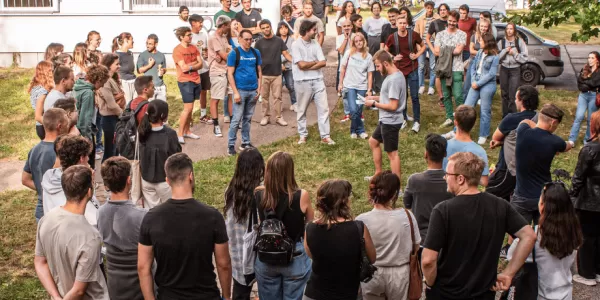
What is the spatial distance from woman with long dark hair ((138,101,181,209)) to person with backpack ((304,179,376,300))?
119 inches

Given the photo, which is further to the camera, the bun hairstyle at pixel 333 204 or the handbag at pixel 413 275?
the handbag at pixel 413 275

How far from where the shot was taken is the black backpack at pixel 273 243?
17.6ft

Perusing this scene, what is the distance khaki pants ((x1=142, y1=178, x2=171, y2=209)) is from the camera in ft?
25.9

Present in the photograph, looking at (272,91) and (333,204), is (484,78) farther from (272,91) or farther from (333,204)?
(333,204)

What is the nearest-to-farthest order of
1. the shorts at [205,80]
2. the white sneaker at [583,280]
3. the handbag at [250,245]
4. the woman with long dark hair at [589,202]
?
the handbag at [250,245] < the woman with long dark hair at [589,202] < the white sneaker at [583,280] < the shorts at [205,80]

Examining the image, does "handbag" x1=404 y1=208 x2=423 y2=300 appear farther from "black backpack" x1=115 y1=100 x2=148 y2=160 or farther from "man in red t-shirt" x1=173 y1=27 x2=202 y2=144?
"man in red t-shirt" x1=173 y1=27 x2=202 y2=144

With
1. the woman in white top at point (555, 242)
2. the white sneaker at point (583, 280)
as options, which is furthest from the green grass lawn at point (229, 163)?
the woman in white top at point (555, 242)

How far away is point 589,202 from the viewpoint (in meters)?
7.17

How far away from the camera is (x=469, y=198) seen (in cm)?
505

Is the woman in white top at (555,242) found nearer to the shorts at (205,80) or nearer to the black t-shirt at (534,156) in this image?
the black t-shirt at (534,156)

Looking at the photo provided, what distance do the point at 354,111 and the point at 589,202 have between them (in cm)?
566

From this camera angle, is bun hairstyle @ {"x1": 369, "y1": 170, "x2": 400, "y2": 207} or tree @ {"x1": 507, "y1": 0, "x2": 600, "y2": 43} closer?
bun hairstyle @ {"x1": 369, "y1": 170, "x2": 400, "y2": 207}

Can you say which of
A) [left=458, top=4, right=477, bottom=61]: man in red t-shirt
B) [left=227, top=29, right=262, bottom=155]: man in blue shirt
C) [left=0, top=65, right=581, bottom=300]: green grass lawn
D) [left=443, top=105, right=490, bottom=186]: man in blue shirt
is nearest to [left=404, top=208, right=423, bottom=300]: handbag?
[left=443, top=105, right=490, bottom=186]: man in blue shirt

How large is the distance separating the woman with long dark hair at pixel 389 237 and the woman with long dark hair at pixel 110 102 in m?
5.43
